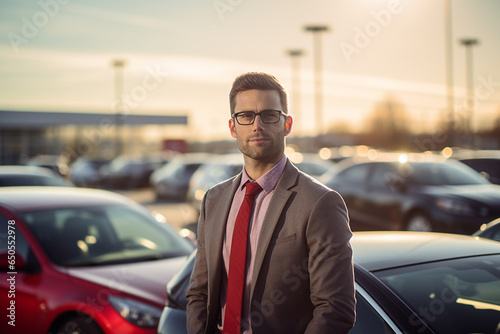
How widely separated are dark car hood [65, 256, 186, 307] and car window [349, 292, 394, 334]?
1.85 meters

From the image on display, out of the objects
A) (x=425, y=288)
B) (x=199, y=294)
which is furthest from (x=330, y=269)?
(x=425, y=288)

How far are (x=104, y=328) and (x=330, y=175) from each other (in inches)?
335

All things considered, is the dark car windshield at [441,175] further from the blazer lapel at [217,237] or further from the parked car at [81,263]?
the blazer lapel at [217,237]

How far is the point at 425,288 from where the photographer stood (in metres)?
2.72

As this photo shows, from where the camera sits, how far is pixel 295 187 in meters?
2.10

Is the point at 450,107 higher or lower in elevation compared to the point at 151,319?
higher

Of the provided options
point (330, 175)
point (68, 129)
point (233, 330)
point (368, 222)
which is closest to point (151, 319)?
point (233, 330)

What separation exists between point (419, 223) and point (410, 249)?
6714mm

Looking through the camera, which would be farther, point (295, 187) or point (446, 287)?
point (446, 287)

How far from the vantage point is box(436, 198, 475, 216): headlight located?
872 cm

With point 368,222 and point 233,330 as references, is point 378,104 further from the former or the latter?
point 233,330

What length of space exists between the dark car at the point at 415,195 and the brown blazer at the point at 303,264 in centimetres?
735

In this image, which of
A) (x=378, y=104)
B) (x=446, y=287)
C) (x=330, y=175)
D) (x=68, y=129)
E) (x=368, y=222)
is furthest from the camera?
(x=378, y=104)

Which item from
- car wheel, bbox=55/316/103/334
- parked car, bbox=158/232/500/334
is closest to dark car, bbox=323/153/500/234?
parked car, bbox=158/232/500/334
